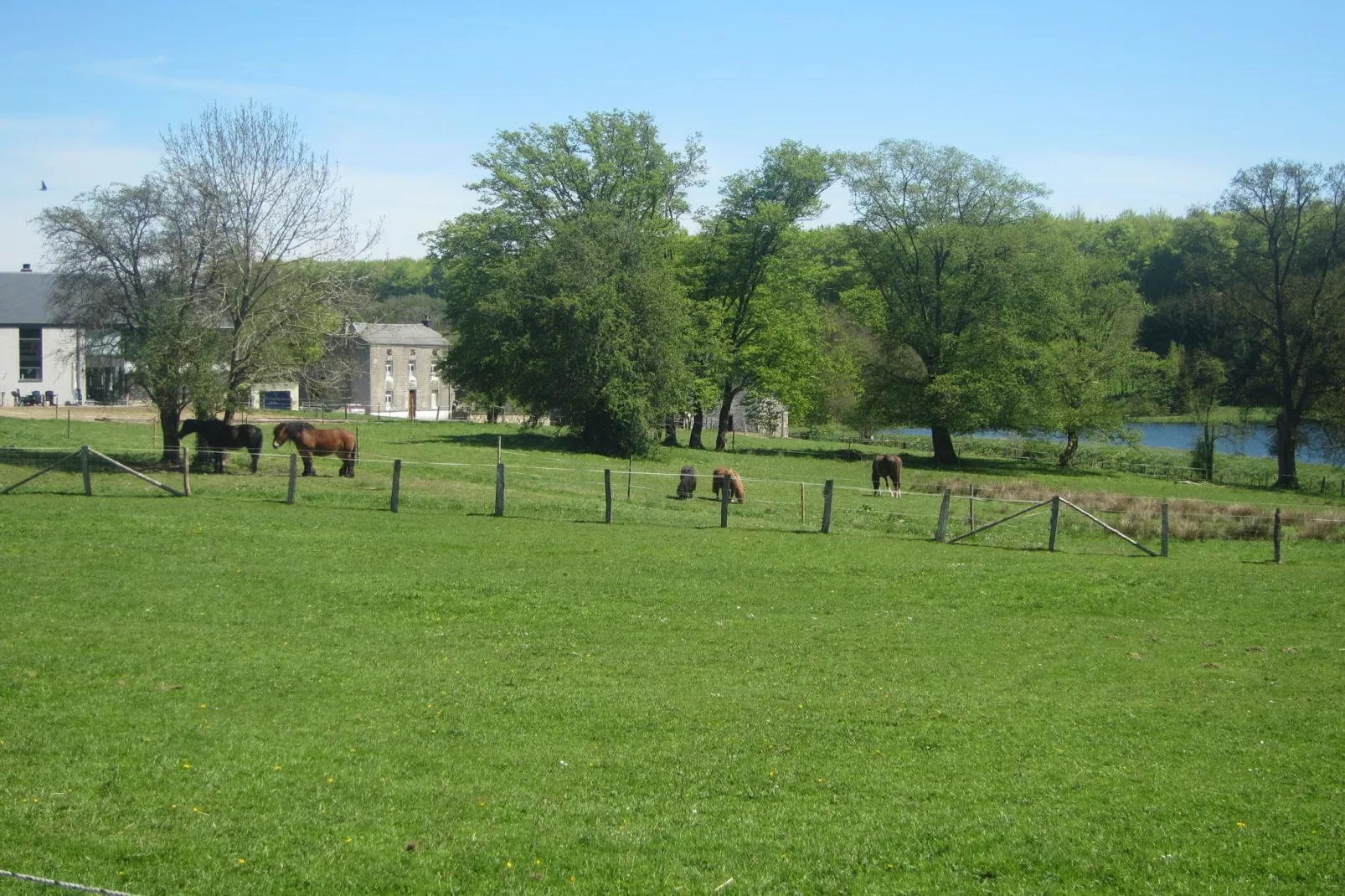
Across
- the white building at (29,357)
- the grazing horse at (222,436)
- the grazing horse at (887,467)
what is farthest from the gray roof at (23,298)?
the grazing horse at (887,467)

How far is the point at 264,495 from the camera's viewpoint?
82.9 ft

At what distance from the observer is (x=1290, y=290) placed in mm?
53875

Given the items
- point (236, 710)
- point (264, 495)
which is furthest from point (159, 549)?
point (236, 710)

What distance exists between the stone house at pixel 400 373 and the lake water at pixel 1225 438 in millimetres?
36459

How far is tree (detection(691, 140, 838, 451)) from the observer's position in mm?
56156

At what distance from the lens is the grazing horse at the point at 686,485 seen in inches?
1195

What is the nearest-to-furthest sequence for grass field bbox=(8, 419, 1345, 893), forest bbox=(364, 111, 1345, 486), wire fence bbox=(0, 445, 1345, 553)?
grass field bbox=(8, 419, 1345, 893) → wire fence bbox=(0, 445, 1345, 553) → forest bbox=(364, 111, 1345, 486)

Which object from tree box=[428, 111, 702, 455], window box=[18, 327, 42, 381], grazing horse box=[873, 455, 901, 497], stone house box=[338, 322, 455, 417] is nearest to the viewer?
grazing horse box=[873, 455, 901, 497]

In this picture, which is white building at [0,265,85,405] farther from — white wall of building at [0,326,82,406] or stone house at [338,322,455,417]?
stone house at [338,322,455,417]

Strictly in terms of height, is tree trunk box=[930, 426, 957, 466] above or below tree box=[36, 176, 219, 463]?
below

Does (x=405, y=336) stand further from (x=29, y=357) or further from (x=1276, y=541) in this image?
(x=1276, y=541)

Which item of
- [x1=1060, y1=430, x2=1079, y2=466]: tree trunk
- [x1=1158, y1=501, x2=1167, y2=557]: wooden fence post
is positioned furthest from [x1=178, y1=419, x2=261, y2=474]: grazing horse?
[x1=1060, y1=430, x2=1079, y2=466]: tree trunk

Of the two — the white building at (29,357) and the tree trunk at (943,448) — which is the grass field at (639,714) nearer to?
the tree trunk at (943,448)

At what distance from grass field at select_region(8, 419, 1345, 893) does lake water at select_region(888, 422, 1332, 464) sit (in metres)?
44.5
